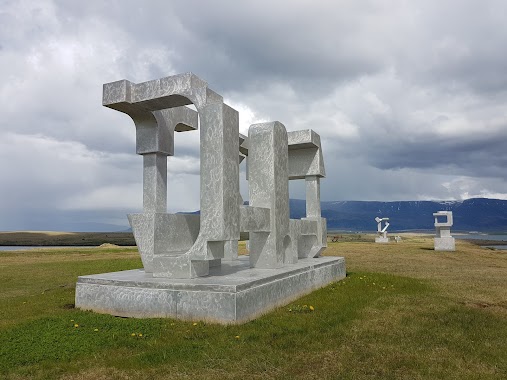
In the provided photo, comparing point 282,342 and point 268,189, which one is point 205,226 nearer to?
point 268,189

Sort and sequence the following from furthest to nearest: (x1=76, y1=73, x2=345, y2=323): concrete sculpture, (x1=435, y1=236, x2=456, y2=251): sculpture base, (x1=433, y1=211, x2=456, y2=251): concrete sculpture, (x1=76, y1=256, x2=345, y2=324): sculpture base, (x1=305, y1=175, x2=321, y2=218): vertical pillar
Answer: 1. (x1=435, y1=236, x2=456, y2=251): sculpture base
2. (x1=433, y1=211, x2=456, y2=251): concrete sculpture
3. (x1=305, y1=175, x2=321, y2=218): vertical pillar
4. (x1=76, y1=73, x2=345, y2=323): concrete sculpture
5. (x1=76, y1=256, x2=345, y2=324): sculpture base

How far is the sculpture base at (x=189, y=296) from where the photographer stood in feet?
21.6

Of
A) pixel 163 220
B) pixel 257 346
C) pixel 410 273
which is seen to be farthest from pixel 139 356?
pixel 410 273

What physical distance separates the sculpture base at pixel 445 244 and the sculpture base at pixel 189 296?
848 inches

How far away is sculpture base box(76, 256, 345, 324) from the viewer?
259 inches

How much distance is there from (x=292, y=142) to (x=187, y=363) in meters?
9.25

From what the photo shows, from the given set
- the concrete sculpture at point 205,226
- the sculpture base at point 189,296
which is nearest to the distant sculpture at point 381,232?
the concrete sculpture at point 205,226

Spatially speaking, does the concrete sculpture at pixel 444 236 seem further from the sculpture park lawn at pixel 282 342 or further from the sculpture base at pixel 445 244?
the sculpture park lawn at pixel 282 342

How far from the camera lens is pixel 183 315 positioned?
22.4 feet

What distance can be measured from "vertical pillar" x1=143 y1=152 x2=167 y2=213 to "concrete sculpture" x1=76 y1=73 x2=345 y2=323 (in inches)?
0.9

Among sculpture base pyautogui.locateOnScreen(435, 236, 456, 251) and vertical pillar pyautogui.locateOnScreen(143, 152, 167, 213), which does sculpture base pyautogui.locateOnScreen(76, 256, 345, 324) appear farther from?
sculpture base pyautogui.locateOnScreen(435, 236, 456, 251)

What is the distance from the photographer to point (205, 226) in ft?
26.0

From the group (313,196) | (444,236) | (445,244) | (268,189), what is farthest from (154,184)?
(444,236)

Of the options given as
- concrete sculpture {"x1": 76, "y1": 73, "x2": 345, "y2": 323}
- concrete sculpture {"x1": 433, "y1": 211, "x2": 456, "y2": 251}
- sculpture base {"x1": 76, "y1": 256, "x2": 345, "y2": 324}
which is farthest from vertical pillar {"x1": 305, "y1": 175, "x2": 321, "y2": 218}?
concrete sculpture {"x1": 433, "y1": 211, "x2": 456, "y2": 251}
